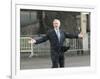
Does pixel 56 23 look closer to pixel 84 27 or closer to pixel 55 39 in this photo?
pixel 55 39

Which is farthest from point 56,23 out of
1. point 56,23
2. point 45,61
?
point 45,61

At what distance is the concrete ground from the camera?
2.43 meters

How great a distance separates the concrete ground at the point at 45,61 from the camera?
2428mm

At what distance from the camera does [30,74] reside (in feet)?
7.93

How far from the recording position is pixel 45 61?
98.6 inches

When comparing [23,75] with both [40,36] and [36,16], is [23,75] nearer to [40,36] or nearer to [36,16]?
[40,36]

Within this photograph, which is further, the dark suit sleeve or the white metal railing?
the dark suit sleeve

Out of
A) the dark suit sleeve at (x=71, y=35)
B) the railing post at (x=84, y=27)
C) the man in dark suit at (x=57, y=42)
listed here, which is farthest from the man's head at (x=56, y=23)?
the railing post at (x=84, y=27)

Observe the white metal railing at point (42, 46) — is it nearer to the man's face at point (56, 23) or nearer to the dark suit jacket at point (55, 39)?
the dark suit jacket at point (55, 39)

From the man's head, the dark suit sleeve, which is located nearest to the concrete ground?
the dark suit sleeve

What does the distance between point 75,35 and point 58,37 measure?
192mm

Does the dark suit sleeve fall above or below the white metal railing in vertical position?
above

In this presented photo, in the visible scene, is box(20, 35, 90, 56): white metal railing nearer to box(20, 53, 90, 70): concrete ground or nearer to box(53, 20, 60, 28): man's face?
box(20, 53, 90, 70): concrete ground

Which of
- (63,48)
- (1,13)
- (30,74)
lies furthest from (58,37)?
(1,13)
